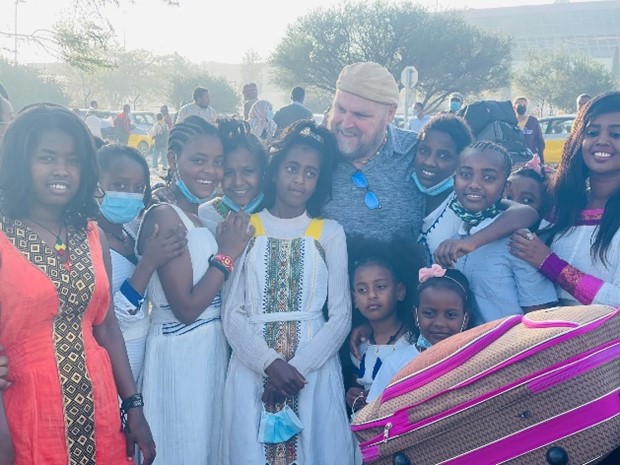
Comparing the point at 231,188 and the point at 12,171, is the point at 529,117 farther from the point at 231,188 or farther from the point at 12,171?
the point at 12,171

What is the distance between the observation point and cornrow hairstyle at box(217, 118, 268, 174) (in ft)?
11.5

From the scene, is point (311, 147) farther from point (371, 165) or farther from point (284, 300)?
point (284, 300)

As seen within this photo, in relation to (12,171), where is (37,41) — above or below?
above

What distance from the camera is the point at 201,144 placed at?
11.1 ft

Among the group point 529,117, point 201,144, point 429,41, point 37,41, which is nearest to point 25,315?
point 201,144

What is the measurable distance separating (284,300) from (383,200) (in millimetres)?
889

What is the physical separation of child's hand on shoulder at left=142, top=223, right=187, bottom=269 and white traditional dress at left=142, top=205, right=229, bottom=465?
0.10m

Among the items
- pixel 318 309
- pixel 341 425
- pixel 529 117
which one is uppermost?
pixel 529 117

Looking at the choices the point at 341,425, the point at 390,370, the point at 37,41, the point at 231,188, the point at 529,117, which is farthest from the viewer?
the point at 529,117

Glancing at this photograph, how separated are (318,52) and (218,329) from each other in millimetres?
32234

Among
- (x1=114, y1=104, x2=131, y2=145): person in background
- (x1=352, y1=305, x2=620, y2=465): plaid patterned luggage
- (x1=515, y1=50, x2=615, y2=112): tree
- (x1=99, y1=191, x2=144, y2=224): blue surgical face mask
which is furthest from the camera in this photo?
(x1=515, y1=50, x2=615, y2=112): tree

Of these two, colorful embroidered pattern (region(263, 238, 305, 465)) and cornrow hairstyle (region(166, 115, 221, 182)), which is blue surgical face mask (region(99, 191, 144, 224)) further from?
colorful embroidered pattern (region(263, 238, 305, 465))

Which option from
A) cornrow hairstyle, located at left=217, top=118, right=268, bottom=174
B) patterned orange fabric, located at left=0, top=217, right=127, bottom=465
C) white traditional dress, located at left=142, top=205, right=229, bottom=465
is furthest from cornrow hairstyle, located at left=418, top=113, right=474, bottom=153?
patterned orange fabric, located at left=0, top=217, right=127, bottom=465

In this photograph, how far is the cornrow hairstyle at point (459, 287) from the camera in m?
3.14
